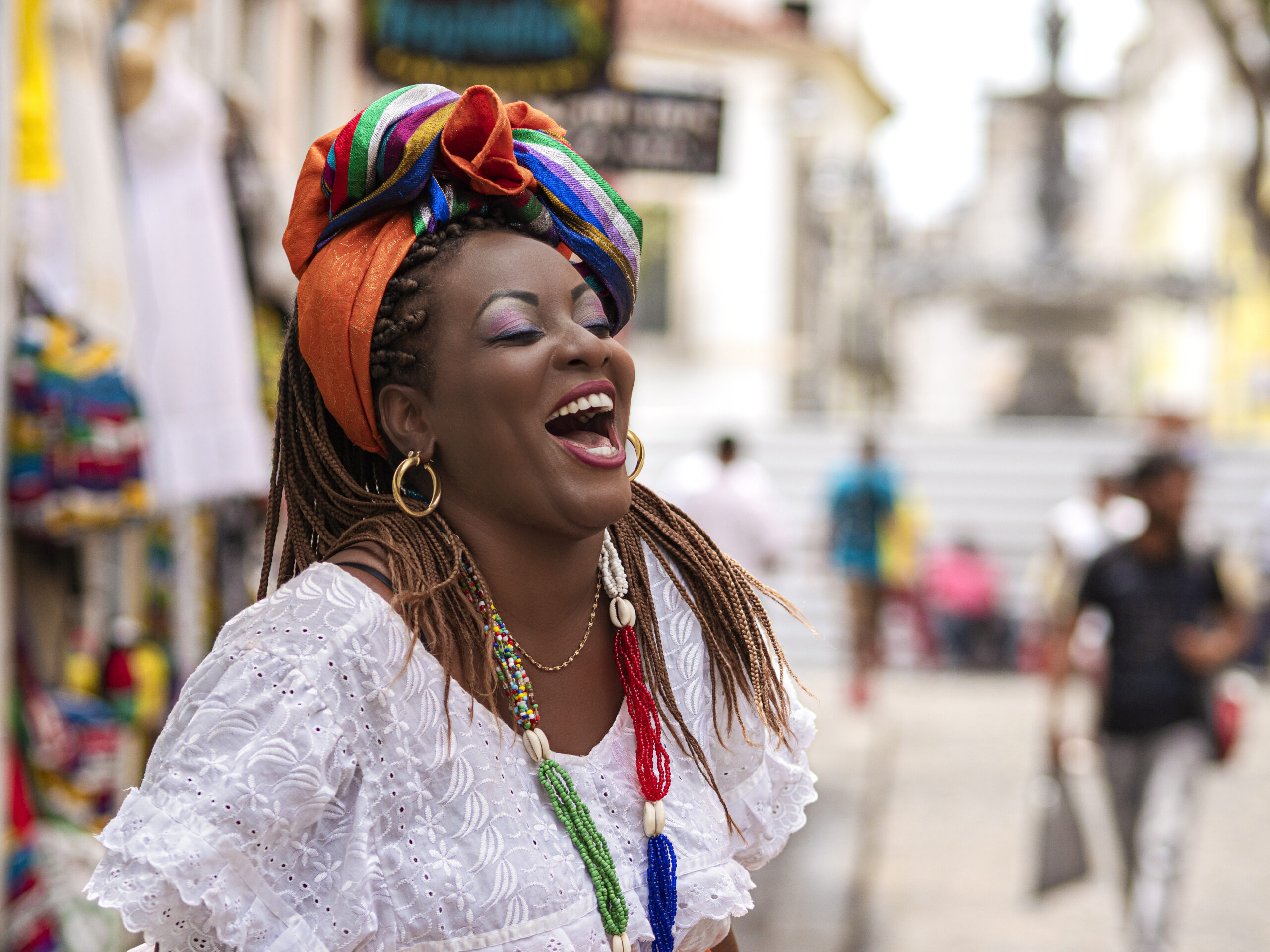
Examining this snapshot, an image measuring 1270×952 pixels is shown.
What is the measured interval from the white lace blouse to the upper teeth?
27cm

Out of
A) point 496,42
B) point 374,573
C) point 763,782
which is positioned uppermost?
point 496,42

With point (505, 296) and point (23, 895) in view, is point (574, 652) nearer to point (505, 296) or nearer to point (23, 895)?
point (505, 296)

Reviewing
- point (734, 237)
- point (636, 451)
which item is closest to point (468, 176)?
point (636, 451)

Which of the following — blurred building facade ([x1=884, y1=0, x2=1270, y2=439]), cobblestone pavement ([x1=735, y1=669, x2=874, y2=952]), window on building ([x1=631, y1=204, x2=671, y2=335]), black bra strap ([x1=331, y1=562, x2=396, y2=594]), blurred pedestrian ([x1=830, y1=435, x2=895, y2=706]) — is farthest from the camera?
window on building ([x1=631, y1=204, x2=671, y2=335])

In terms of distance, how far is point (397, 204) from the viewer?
1.66 meters

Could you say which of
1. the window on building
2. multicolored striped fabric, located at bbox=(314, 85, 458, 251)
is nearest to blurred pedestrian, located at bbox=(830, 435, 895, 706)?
multicolored striped fabric, located at bbox=(314, 85, 458, 251)

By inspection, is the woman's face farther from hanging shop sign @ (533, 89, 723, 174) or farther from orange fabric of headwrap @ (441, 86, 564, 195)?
hanging shop sign @ (533, 89, 723, 174)

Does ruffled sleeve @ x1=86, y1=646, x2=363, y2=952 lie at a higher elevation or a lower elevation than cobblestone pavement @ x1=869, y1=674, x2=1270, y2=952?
higher

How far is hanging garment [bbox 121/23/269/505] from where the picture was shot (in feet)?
15.1

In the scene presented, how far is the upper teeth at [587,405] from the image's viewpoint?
1.65 meters

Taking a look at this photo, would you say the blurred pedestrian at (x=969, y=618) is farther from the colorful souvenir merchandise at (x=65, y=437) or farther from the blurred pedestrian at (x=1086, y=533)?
the colorful souvenir merchandise at (x=65, y=437)

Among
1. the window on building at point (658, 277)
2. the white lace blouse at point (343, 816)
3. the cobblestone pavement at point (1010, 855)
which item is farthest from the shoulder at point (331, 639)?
the window on building at point (658, 277)

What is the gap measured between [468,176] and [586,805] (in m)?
0.67

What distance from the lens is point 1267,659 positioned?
43.6 feet
